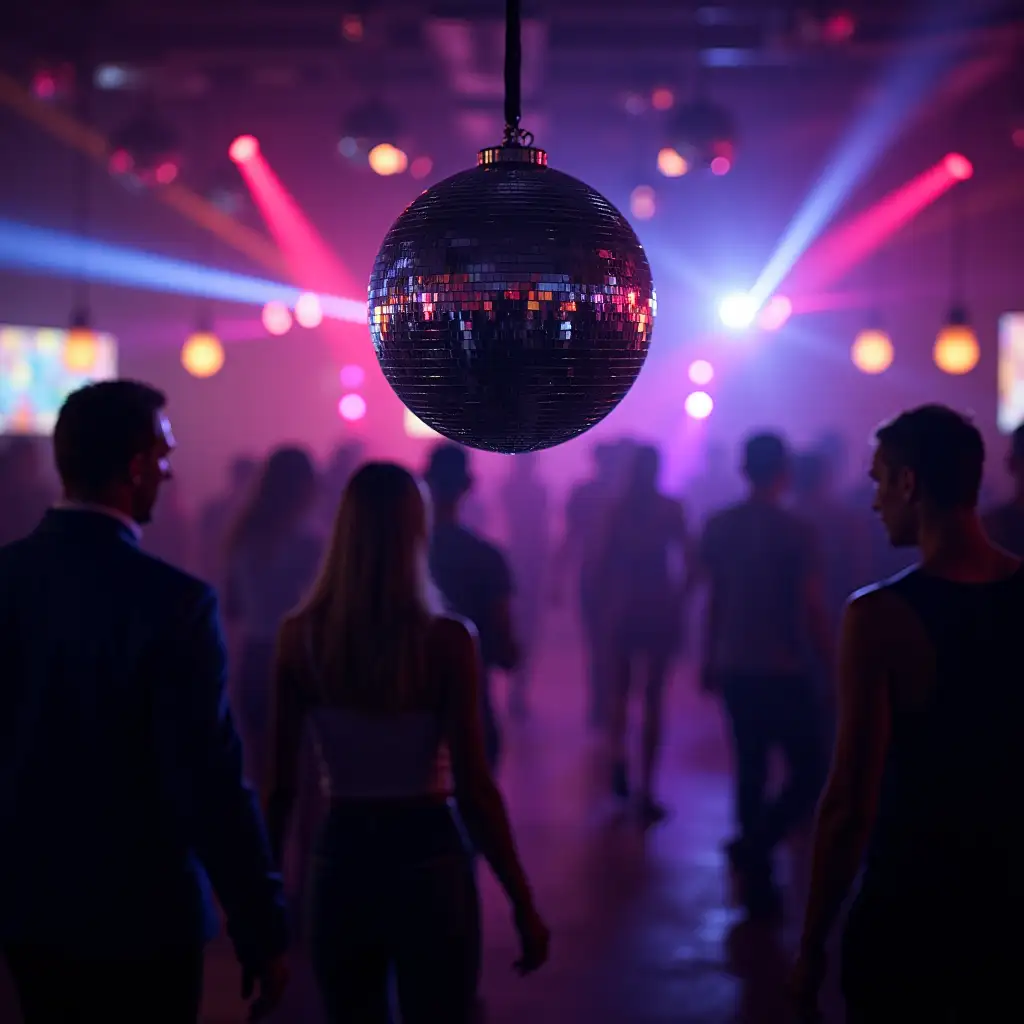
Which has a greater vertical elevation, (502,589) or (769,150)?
(769,150)

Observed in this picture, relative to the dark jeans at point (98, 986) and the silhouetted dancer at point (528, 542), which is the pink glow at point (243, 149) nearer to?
the silhouetted dancer at point (528, 542)

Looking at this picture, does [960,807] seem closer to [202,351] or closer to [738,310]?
[202,351]

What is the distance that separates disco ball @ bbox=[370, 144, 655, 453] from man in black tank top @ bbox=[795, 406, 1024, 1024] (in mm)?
788

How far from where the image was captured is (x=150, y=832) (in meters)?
1.88

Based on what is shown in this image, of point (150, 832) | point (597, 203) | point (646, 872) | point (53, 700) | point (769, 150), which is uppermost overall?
point (769, 150)

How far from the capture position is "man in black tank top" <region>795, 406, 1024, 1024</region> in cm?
184

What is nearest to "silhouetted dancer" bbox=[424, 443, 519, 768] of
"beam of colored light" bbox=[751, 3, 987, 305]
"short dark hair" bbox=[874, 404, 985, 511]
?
"short dark hair" bbox=[874, 404, 985, 511]

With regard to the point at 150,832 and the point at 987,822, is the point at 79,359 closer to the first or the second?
the point at 150,832

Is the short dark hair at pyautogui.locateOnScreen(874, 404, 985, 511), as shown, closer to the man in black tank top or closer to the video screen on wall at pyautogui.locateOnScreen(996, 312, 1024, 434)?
the man in black tank top

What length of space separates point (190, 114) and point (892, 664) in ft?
34.1

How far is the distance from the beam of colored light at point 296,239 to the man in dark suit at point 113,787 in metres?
9.98

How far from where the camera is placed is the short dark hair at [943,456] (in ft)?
6.66

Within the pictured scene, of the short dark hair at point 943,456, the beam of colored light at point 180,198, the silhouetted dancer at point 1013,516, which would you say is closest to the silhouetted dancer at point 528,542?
the silhouetted dancer at point 1013,516

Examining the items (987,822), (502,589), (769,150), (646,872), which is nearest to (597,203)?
(987,822)
